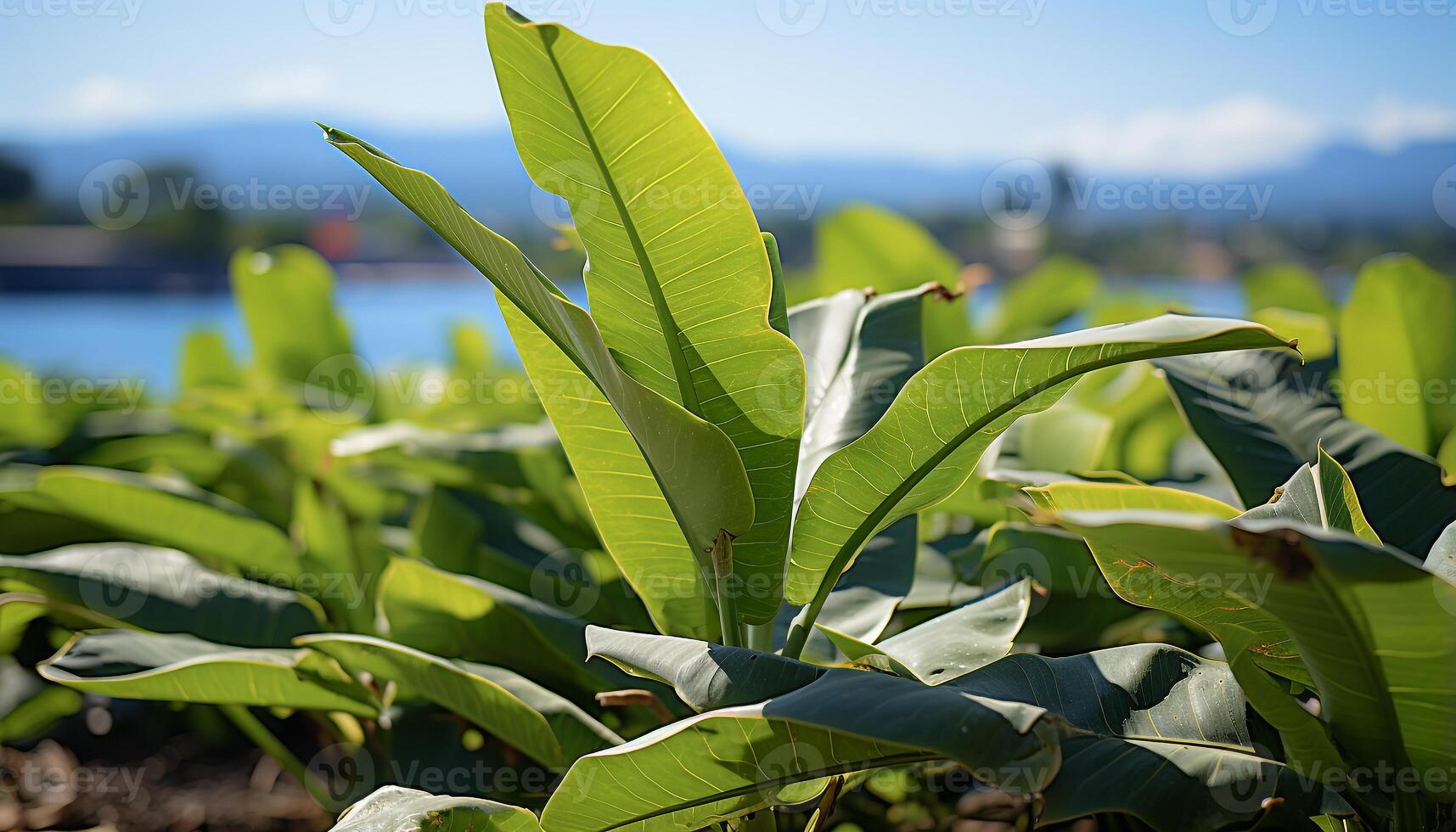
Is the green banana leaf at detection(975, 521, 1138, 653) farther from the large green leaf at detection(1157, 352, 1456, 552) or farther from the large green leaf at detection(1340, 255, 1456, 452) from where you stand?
the large green leaf at detection(1340, 255, 1456, 452)

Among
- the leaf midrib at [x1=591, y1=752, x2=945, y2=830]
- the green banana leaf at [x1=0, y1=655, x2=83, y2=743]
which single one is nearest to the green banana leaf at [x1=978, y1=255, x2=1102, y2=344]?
the leaf midrib at [x1=591, y1=752, x2=945, y2=830]

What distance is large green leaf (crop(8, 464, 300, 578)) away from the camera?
0.96 metres

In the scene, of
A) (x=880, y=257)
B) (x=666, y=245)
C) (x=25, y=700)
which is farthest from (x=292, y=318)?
(x=666, y=245)

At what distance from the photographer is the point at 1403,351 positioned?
982mm

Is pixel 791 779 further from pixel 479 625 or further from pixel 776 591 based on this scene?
pixel 479 625

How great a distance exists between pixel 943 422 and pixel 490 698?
37cm

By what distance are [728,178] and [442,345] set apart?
1917 mm

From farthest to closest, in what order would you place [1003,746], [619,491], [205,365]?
[205,365]
[619,491]
[1003,746]

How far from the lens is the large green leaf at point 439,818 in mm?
510

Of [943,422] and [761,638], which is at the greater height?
[943,422]

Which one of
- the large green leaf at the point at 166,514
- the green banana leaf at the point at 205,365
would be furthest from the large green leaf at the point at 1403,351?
the green banana leaf at the point at 205,365

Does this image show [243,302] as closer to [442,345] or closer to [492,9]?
[442,345]

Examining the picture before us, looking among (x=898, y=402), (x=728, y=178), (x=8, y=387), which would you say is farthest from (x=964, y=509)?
(x=8, y=387)

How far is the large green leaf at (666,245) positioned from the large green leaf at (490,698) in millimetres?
174
